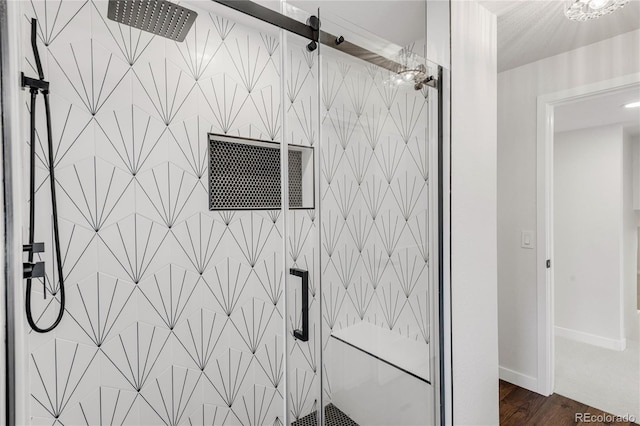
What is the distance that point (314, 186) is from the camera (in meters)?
0.99

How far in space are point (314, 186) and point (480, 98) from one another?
3.02 ft

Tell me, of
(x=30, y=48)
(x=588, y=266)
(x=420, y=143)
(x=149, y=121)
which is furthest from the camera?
(x=588, y=266)

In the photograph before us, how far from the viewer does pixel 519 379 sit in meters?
2.10

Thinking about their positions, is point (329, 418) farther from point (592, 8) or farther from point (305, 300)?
point (592, 8)

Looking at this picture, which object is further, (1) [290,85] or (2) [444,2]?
(2) [444,2]

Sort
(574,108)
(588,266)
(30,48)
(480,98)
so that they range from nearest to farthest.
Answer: (30,48), (480,98), (574,108), (588,266)

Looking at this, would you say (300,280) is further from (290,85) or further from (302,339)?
(290,85)

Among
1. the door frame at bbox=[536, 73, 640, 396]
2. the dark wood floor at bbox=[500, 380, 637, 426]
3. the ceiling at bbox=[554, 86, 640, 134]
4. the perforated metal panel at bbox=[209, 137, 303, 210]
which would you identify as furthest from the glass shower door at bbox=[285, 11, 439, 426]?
the ceiling at bbox=[554, 86, 640, 134]

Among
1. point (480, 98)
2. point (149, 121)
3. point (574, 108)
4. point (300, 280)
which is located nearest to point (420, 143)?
point (480, 98)

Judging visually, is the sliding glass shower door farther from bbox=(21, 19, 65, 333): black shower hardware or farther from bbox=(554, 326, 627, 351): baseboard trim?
bbox=(554, 326, 627, 351): baseboard trim

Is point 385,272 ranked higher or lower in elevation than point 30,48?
lower

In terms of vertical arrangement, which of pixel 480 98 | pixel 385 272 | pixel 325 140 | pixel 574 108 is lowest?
pixel 385 272

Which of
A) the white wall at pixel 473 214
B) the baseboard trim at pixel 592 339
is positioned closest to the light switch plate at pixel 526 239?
the white wall at pixel 473 214

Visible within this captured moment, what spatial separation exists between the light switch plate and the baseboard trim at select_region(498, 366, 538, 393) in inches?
32.2
